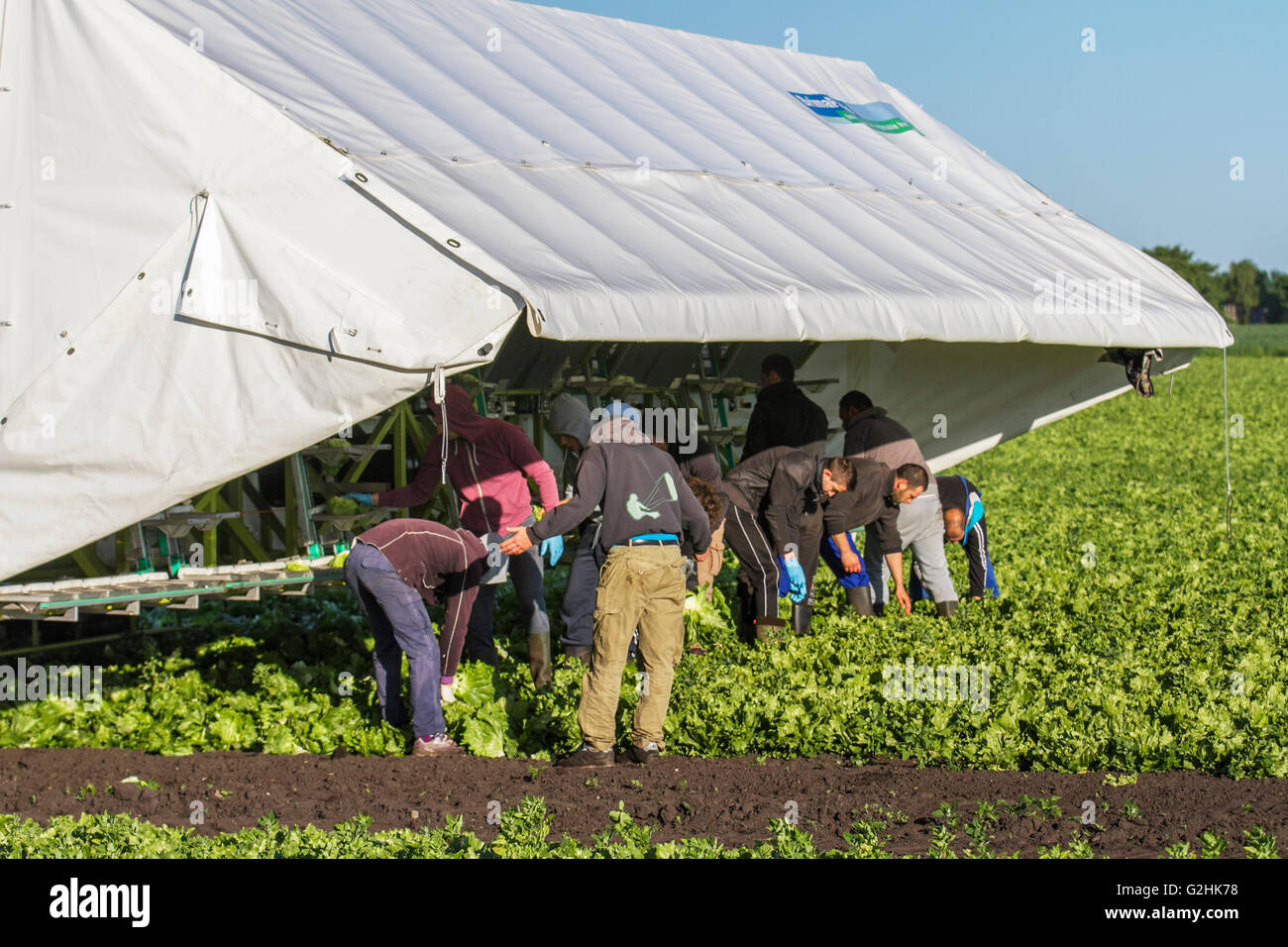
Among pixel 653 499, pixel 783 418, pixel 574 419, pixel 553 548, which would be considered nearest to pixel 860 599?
pixel 783 418

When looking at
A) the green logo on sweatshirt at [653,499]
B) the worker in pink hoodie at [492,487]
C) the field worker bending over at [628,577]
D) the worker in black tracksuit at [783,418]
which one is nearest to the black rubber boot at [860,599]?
the worker in black tracksuit at [783,418]

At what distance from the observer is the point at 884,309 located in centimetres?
907

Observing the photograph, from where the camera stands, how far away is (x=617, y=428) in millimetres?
7852

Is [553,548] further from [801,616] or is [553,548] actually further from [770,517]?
[801,616]

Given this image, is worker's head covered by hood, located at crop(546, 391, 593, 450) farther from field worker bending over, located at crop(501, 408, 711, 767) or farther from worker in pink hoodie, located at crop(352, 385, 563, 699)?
field worker bending over, located at crop(501, 408, 711, 767)

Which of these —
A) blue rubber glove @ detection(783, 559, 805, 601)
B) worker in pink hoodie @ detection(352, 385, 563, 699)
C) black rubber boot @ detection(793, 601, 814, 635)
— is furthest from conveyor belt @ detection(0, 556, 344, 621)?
black rubber boot @ detection(793, 601, 814, 635)

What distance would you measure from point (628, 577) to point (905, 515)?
3.94m

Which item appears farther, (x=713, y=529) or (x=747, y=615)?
(x=747, y=615)

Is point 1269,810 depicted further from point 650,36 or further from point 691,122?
point 650,36

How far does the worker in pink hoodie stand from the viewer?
8.98 meters

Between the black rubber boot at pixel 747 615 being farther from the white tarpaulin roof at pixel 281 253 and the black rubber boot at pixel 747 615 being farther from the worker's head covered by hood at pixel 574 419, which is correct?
the white tarpaulin roof at pixel 281 253
